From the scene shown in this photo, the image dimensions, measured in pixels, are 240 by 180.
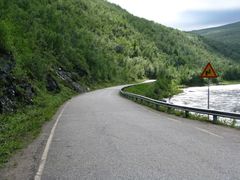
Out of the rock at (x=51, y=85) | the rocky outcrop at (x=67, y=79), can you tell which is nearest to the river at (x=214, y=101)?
the rocky outcrop at (x=67, y=79)

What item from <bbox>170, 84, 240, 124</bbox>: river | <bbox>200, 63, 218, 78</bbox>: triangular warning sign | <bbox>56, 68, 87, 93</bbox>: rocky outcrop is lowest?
<bbox>170, 84, 240, 124</bbox>: river

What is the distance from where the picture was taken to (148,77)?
154000 millimetres

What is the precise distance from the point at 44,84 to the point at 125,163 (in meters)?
32.6

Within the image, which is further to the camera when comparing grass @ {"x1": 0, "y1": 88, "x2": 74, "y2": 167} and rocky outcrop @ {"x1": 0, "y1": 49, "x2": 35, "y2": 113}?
rocky outcrop @ {"x1": 0, "y1": 49, "x2": 35, "y2": 113}

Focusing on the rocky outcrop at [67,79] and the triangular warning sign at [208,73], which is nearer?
the triangular warning sign at [208,73]

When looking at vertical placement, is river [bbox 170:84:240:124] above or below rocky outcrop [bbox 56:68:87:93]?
below

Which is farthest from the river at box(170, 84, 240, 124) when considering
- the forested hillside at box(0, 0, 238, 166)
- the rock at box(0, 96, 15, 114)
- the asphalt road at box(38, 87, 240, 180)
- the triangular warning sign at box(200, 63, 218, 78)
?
the asphalt road at box(38, 87, 240, 180)

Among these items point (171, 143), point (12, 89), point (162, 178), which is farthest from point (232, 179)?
point (12, 89)

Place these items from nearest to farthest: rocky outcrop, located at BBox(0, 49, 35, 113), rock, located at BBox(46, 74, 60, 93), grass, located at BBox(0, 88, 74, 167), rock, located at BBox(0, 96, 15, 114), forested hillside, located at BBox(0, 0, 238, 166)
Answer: grass, located at BBox(0, 88, 74, 167)
rock, located at BBox(0, 96, 15, 114)
rocky outcrop, located at BBox(0, 49, 35, 113)
forested hillside, located at BBox(0, 0, 238, 166)
rock, located at BBox(46, 74, 60, 93)

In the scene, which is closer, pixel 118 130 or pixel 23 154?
pixel 23 154

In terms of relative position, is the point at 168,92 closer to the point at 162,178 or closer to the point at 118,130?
the point at 118,130

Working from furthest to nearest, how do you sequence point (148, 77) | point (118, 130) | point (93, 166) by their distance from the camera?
point (148, 77) < point (118, 130) < point (93, 166)

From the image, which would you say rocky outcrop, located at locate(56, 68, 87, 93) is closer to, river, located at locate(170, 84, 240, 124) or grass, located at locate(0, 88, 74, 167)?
river, located at locate(170, 84, 240, 124)

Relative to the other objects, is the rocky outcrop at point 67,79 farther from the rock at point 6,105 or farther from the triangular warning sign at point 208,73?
the triangular warning sign at point 208,73
